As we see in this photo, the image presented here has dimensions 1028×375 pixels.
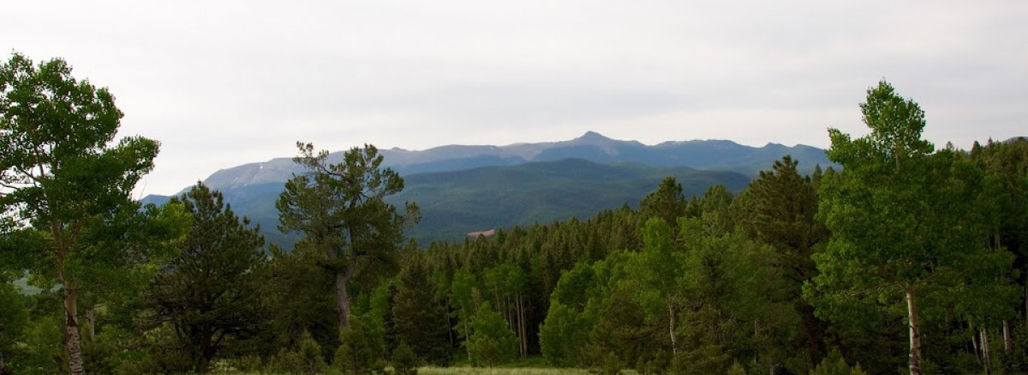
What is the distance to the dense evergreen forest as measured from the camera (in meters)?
17.7

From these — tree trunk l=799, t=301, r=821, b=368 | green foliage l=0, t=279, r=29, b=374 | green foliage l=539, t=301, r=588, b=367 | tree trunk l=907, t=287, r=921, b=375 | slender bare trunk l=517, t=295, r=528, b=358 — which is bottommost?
slender bare trunk l=517, t=295, r=528, b=358

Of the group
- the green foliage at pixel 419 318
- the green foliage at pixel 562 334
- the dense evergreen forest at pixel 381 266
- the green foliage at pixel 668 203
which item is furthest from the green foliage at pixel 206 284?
the green foliage at pixel 668 203

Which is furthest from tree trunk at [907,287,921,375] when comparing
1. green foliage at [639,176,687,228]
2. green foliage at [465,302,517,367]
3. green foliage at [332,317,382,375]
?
green foliage at [639,176,687,228]

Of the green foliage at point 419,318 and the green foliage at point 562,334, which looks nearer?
the green foliage at point 562,334

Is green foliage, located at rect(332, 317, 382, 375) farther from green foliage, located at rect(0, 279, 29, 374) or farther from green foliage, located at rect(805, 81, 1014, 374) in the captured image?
green foliage, located at rect(805, 81, 1014, 374)

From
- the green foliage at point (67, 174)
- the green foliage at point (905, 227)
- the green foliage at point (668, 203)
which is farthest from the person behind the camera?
the green foliage at point (668, 203)

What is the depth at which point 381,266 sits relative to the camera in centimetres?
3378

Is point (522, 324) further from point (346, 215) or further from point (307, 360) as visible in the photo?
point (307, 360)

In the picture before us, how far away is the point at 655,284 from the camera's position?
3219cm

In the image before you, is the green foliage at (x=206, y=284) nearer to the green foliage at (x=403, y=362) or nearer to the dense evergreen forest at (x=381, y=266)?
the dense evergreen forest at (x=381, y=266)

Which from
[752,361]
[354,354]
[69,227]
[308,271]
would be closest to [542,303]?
[752,361]

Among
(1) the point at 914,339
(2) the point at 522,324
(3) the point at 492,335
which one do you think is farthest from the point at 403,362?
(2) the point at 522,324

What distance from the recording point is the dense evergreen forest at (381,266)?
17734mm

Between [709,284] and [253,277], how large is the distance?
21654 mm
